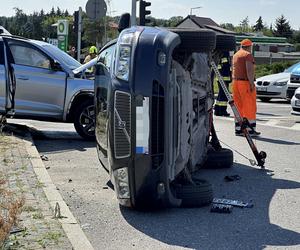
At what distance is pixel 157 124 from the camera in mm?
5617

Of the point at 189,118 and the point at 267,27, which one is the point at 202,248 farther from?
the point at 267,27

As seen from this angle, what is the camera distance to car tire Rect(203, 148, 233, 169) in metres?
8.40

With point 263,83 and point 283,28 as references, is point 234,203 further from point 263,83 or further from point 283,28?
point 283,28

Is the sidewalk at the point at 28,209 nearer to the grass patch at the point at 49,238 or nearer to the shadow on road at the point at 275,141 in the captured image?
the grass patch at the point at 49,238

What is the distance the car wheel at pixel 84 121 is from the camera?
10742 millimetres

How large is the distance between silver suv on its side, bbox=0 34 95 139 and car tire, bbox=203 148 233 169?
9.58ft

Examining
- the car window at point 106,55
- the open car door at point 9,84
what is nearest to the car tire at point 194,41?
the car window at point 106,55

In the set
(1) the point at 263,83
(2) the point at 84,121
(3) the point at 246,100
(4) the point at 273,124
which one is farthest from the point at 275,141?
(1) the point at 263,83

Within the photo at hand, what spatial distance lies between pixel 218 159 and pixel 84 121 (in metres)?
3.24

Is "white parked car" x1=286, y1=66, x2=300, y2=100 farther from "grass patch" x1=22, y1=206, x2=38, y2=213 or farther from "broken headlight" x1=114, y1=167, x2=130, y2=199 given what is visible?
"grass patch" x1=22, y1=206, x2=38, y2=213

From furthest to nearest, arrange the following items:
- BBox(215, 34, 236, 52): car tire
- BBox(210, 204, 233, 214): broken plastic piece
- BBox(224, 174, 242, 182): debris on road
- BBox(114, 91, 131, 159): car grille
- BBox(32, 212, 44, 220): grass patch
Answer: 1. BBox(215, 34, 236, 52): car tire
2. BBox(224, 174, 242, 182): debris on road
3. BBox(210, 204, 233, 214): broken plastic piece
4. BBox(114, 91, 131, 159): car grille
5. BBox(32, 212, 44, 220): grass patch

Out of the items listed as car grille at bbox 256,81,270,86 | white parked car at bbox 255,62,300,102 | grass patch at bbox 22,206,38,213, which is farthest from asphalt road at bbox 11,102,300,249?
car grille at bbox 256,81,270,86

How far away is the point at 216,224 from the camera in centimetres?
571

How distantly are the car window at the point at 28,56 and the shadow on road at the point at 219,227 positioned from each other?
16.5ft
